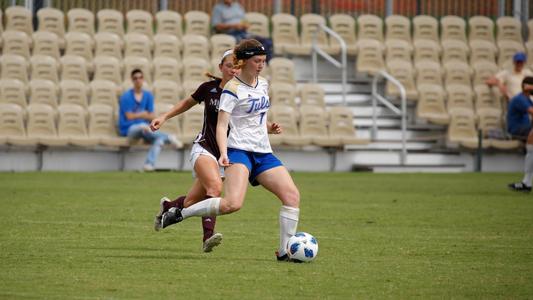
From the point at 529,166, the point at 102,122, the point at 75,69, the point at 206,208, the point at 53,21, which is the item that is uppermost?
the point at 53,21

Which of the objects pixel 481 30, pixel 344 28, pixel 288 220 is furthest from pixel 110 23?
pixel 288 220

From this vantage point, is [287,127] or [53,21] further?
[53,21]

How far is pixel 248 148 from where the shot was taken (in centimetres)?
1087

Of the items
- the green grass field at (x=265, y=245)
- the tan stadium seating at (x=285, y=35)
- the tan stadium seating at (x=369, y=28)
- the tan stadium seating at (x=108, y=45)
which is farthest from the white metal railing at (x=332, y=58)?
the green grass field at (x=265, y=245)

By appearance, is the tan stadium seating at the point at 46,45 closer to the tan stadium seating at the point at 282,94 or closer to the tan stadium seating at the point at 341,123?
the tan stadium seating at the point at 282,94

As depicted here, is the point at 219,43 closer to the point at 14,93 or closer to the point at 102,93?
the point at 102,93

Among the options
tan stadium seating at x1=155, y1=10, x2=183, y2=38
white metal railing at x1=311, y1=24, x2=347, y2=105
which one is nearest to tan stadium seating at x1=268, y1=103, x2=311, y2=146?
white metal railing at x1=311, y1=24, x2=347, y2=105

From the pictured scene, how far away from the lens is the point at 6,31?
25.7 metres

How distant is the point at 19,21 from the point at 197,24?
3.92 meters

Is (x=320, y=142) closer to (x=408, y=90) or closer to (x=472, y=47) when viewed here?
(x=408, y=90)

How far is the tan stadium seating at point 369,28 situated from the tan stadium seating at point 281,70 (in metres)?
2.82

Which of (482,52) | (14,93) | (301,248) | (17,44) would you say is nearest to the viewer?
(301,248)

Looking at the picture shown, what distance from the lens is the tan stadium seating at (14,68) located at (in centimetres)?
2472

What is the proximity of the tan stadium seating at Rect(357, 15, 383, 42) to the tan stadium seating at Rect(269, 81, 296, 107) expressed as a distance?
3532 millimetres
